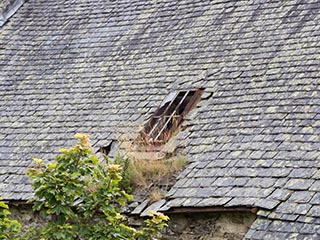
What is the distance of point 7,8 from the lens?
1590cm

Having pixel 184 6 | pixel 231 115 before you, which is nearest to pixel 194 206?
pixel 231 115

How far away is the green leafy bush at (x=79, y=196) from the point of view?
832 centimetres

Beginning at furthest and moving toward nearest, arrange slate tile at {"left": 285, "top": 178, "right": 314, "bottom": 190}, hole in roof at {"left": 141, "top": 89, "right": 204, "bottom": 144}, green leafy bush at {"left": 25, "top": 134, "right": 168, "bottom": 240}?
hole in roof at {"left": 141, "top": 89, "right": 204, "bottom": 144}
slate tile at {"left": 285, "top": 178, "right": 314, "bottom": 190}
green leafy bush at {"left": 25, "top": 134, "right": 168, "bottom": 240}

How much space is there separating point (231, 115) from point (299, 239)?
8.90 ft

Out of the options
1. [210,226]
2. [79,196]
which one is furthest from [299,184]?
[79,196]

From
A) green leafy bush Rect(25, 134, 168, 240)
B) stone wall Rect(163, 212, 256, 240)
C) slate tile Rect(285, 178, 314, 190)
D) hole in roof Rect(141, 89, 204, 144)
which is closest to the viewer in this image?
→ green leafy bush Rect(25, 134, 168, 240)

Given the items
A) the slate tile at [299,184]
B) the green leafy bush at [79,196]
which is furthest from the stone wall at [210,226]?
the green leafy bush at [79,196]

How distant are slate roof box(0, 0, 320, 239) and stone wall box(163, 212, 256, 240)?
24cm

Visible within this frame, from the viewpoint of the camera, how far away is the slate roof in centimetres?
909

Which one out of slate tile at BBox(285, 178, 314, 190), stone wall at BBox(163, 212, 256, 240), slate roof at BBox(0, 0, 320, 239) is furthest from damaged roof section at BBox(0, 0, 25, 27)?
slate tile at BBox(285, 178, 314, 190)

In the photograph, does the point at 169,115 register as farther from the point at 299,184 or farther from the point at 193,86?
the point at 299,184

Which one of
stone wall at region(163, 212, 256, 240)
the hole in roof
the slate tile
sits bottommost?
stone wall at region(163, 212, 256, 240)

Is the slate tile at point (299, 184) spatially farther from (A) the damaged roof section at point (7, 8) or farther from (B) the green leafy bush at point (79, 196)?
(A) the damaged roof section at point (7, 8)

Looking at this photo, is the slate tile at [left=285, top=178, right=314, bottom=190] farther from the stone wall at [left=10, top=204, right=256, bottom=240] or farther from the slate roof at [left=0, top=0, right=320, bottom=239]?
the stone wall at [left=10, top=204, right=256, bottom=240]
